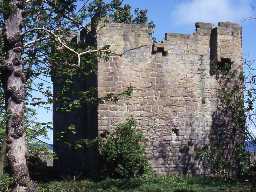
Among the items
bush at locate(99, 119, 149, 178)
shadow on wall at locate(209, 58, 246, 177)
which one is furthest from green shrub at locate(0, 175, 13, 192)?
shadow on wall at locate(209, 58, 246, 177)

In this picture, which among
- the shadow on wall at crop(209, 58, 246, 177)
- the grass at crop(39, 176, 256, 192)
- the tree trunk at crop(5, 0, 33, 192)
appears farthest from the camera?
the shadow on wall at crop(209, 58, 246, 177)

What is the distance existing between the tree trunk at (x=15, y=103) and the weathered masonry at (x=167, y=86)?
9.53 metres

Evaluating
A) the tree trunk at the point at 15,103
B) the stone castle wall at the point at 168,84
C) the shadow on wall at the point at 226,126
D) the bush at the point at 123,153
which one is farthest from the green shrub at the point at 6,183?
the shadow on wall at the point at 226,126

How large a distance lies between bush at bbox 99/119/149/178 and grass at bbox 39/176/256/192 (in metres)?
0.86

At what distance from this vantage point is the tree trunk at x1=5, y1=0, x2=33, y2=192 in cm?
792

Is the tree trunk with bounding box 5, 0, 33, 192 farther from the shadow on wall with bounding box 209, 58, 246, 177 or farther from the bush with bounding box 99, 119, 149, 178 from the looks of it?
the shadow on wall with bounding box 209, 58, 246, 177

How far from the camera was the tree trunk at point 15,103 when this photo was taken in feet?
26.0

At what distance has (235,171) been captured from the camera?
20.4 metres

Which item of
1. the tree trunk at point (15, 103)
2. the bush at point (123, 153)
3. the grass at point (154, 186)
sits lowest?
the grass at point (154, 186)

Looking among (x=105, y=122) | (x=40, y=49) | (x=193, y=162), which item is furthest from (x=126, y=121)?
(x=40, y=49)

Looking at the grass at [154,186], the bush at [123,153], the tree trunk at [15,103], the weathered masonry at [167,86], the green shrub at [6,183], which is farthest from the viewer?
the weathered masonry at [167,86]

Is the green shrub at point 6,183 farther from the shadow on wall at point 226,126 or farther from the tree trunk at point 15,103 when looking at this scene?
the shadow on wall at point 226,126

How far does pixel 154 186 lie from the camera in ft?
48.8

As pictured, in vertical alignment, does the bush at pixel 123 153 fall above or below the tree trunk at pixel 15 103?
below
